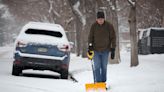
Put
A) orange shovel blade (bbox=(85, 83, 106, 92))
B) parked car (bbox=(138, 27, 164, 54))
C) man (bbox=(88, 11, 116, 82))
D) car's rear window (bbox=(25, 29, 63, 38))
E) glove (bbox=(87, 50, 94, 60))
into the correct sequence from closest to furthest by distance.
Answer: orange shovel blade (bbox=(85, 83, 106, 92)) < glove (bbox=(87, 50, 94, 60)) < man (bbox=(88, 11, 116, 82)) < car's rear window (bbox=(25, 29, 63, 38)) < parked car (bbox=(138, 27, 164, 54))

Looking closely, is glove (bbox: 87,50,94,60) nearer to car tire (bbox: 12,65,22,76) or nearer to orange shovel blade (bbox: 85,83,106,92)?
orange shovel blade (bbox: 85,83,106,92)

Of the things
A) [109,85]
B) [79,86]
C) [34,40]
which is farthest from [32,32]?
[109,85]

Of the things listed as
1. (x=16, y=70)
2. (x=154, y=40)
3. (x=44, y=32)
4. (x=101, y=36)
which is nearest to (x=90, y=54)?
(x=101, y=36)

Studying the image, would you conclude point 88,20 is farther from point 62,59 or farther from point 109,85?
point 109,85

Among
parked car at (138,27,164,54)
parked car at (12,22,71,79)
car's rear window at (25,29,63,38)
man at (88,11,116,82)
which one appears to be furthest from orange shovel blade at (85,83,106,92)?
parked car at (138,27,164,54)

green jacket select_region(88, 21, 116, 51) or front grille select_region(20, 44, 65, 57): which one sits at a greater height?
green jacket select_region(88, 21, 116, 51)

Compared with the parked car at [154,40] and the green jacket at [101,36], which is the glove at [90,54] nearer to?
the green jacket at [101,36]

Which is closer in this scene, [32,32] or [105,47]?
[105,47]

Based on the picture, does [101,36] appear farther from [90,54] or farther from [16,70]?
[16,70]

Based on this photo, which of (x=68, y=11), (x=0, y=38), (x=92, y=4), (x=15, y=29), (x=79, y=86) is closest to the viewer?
(x=79, y=86)

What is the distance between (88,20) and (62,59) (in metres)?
15.2

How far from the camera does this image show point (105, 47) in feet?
37.0

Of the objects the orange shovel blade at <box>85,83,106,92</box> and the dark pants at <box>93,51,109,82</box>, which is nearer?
the orange shovel blade at <box>85,83,106,92</box>

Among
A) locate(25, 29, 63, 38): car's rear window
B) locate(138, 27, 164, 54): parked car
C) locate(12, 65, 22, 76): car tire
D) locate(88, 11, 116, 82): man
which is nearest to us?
locate(88, 11, 116, 82): man
